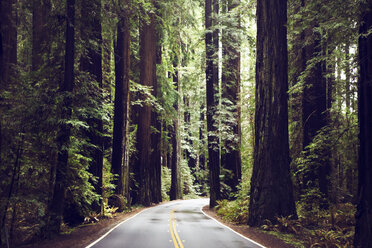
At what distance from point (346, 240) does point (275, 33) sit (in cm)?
819

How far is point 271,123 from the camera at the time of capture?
13.0 metres

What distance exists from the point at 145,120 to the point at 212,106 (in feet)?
18.2

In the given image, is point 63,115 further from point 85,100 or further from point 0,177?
point 0,177

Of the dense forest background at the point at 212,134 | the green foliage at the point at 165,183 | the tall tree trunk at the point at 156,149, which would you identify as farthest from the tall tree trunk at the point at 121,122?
the green foliage at the point at 165,183

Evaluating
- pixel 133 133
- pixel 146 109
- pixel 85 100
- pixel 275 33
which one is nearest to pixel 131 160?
pixel 133 133

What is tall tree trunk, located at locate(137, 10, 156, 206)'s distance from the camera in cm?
2436

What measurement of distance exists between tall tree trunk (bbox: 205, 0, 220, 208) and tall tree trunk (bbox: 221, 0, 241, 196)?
81 centimetres

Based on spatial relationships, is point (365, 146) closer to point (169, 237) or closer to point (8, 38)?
point (169, 237)

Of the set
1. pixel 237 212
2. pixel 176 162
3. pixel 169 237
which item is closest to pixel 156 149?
pixel 176 162

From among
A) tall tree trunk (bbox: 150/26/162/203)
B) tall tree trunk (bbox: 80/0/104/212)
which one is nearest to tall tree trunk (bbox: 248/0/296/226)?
tall tree trunk (bbox: 80/0/104/212)

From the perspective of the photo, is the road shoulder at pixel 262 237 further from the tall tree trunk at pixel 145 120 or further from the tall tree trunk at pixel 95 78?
the tall tree trunk at pixel 145 120

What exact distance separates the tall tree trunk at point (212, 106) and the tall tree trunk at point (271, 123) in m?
8.31

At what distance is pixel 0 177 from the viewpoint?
8953mm

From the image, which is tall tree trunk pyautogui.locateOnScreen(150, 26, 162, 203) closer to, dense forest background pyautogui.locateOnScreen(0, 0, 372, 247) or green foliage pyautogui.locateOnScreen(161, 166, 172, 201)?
dense forest background pyautogui.locateOnScreen(0, 0, 372, 247)
